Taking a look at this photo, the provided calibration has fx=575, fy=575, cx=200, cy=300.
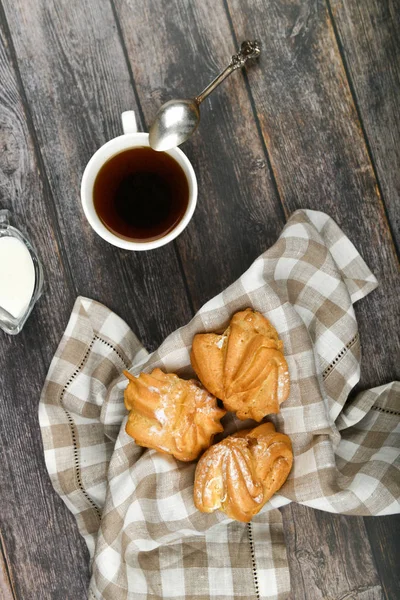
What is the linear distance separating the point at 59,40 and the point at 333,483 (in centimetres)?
97

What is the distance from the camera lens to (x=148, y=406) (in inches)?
37.5

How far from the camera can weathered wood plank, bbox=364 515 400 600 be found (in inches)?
44.4

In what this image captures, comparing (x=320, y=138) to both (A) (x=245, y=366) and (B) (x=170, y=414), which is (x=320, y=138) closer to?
(A) (x=245, y=366)

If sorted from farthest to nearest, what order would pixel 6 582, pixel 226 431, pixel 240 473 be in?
pixel 6 582
pixel 226 431
pixel 240 473

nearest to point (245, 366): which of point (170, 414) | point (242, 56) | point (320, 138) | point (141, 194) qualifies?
point (170, 414)

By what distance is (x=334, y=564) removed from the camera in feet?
3.70

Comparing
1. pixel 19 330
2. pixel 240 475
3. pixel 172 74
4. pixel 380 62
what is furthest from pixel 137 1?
pixel 240 475

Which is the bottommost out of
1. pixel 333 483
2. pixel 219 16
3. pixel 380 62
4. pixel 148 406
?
pixel 333 483

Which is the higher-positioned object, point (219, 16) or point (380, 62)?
point (219, 16)

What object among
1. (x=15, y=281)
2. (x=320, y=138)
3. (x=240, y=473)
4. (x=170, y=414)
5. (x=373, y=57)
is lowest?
(x=240, y=473)

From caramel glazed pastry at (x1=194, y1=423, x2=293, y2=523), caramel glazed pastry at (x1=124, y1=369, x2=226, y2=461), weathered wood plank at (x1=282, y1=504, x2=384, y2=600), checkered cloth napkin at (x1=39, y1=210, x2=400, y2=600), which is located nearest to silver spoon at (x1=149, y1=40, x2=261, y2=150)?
checkered cloth napkin at (x1=39, y1=210, x2=400, y2=600)

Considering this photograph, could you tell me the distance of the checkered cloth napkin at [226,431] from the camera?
1001 millimetres

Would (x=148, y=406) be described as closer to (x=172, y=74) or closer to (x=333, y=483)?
(x=333, y=483)

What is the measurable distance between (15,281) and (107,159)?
0.94 ft
